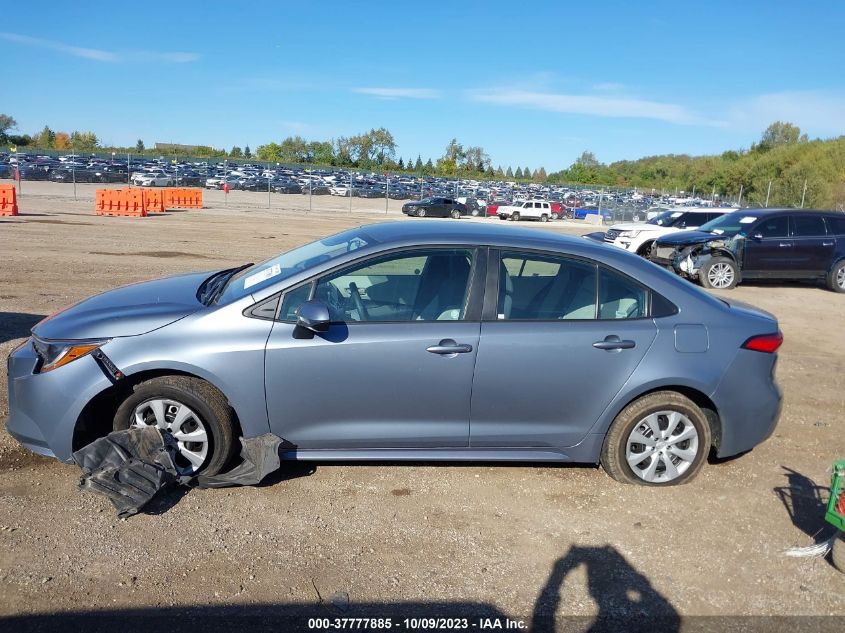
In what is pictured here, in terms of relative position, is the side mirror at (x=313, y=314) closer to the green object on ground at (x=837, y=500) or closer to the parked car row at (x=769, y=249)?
the green object on ground at (x=837, y=500)

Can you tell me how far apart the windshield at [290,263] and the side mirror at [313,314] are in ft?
1.29

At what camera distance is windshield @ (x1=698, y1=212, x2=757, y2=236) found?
46.8 ft

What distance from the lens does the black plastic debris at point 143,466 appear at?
3992mm

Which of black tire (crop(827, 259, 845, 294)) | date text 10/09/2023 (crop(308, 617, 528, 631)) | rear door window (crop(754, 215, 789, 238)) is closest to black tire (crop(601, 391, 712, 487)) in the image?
date text 10/09/2023 (crop(308, 617, 528, 631))

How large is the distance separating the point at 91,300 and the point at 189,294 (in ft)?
2.28

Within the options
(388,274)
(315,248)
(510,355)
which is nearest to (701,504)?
(510,355)

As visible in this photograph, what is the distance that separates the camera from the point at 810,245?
1423 centimetres

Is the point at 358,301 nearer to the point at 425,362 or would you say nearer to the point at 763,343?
the point at 425,362

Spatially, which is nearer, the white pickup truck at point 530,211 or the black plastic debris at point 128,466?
the black plastic debris at point 128,466

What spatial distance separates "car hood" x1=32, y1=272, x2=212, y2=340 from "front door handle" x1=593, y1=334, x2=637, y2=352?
2.48 meters

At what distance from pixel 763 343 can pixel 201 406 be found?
359cm

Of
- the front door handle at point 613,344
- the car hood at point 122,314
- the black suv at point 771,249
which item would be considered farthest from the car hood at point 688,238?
the car hood at point 122,314

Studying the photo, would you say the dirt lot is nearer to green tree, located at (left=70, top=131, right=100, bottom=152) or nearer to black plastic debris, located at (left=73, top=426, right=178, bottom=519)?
black plastic debris, located at (left=73, top=426, right=178, bottom=519)

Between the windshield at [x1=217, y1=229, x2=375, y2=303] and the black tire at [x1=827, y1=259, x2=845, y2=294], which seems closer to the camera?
the windshield at [x1=217, y1=229, x2=375, y2=303]
